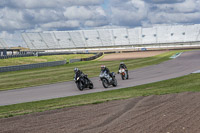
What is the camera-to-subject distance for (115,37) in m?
124

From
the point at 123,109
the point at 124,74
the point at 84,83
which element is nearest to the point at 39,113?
the point at 123,109

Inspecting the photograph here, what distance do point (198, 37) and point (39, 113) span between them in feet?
362

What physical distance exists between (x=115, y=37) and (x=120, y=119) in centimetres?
11613

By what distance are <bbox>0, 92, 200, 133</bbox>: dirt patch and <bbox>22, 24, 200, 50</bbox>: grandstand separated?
103435 mm

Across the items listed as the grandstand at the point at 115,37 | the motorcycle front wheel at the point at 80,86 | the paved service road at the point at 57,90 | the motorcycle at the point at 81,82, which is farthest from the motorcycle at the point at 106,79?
the grandstand at the point at 115,37

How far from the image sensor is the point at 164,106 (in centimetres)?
1088

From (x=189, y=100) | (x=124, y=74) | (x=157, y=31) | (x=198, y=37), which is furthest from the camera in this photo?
(x=157, y=31)

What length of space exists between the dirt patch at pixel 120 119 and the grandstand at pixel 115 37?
103 metres

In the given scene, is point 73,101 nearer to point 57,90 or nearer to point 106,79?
point 106,79

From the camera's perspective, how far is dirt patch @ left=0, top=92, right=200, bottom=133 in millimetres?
8156

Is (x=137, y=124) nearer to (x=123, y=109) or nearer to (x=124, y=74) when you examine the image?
(x=123, y=109)

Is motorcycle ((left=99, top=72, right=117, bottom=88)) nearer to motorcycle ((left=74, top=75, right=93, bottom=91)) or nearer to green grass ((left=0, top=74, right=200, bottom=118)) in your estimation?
motorcycle ((left=74, top=75, right=93, bottom=91))

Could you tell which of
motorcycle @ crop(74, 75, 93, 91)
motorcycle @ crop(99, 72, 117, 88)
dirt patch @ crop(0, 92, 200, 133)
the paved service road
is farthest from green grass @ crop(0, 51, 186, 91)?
dirt patch @ crop(0, 92, 200, 133)

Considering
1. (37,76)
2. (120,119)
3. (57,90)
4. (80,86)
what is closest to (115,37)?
(37,76)
